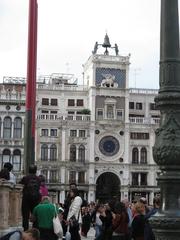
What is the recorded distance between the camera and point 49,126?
6938cm

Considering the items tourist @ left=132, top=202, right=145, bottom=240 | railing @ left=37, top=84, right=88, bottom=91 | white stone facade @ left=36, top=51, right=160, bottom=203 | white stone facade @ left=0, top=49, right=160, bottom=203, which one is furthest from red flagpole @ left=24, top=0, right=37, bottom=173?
railing @ left=37, top=84, right=88, bottom=91

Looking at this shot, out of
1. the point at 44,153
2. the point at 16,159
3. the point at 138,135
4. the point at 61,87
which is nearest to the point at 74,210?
the point at 16,159

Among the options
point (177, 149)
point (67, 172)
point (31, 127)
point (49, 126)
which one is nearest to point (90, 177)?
point (67, 172)

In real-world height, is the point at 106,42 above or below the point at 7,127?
above

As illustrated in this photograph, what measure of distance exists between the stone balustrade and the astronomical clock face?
49.6 m

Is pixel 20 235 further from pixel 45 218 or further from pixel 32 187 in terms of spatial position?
pixel 32 187

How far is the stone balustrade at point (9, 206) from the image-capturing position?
15758 millimetres

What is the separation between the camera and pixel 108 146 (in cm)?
6956

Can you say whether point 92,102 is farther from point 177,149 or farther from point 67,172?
point 177,149

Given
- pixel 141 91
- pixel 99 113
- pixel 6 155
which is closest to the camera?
pixel 6 155

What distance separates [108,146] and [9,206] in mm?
52045

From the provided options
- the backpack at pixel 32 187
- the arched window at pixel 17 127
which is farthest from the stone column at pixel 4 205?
the arched window at pixel 17 127

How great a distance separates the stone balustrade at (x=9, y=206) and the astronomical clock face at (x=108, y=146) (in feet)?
163

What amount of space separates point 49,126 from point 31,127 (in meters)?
47.1
